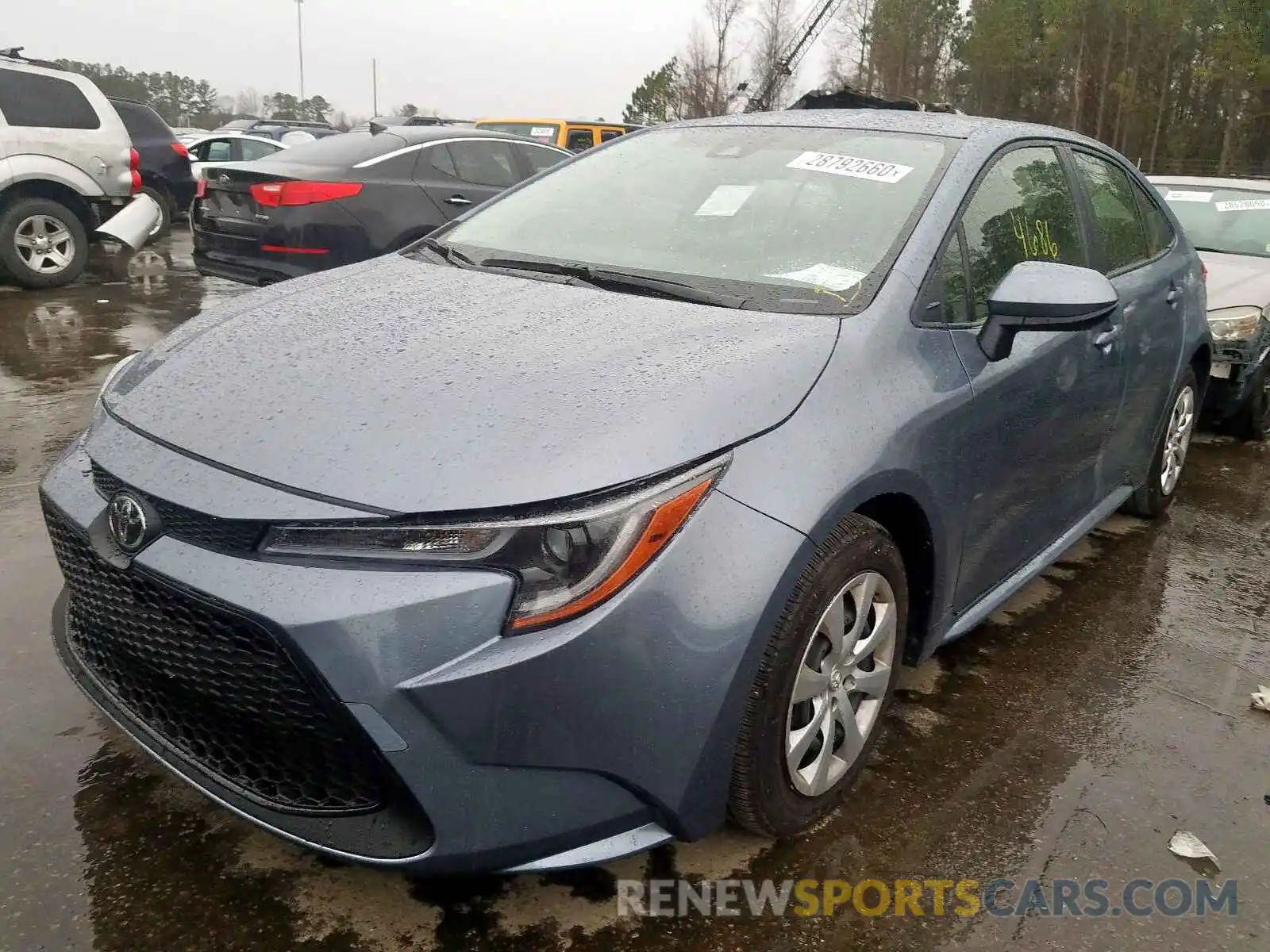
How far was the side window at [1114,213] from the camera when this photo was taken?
343 centimetres

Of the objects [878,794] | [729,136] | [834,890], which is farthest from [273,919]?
[729,136]

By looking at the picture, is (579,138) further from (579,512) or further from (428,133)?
(579,512)

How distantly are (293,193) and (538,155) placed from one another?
2456mm

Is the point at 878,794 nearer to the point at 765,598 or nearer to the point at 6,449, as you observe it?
the point at 765,598

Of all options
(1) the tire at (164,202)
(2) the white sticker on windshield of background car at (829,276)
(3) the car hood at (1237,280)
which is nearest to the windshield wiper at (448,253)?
(2) the white sticker on windshield of background car at (829,276)

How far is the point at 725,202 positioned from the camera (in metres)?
2.82

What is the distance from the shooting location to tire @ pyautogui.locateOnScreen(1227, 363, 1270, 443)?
5648 millimetres

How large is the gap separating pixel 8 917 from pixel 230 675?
28.3 inches

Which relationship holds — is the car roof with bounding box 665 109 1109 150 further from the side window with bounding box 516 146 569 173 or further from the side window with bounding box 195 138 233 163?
the side window with bounding box 195 138 233 163

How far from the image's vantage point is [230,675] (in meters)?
1.72

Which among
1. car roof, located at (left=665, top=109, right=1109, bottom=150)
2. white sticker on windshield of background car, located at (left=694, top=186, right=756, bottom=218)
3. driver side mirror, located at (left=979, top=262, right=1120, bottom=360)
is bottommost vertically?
driver side mirror, located at (left=979, top=262, right=1120, bottom=360)

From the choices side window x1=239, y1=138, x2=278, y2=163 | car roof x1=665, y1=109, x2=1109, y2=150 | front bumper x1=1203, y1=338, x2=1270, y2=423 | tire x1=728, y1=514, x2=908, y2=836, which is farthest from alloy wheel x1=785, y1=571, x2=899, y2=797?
side window x1=239, y1=138, x2=278, y2=163

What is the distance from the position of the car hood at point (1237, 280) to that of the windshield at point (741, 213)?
358 cm

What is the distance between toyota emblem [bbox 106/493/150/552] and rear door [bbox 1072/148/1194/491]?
289 cm
